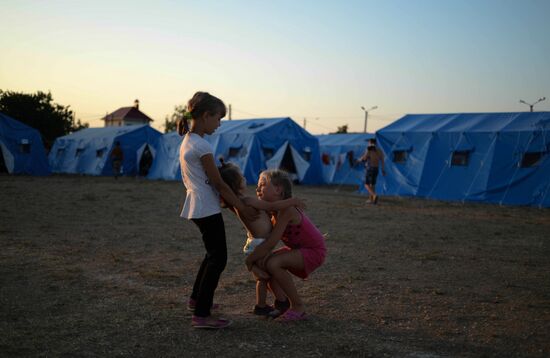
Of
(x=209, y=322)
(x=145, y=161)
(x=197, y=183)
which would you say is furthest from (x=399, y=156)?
(x=145, y=161)

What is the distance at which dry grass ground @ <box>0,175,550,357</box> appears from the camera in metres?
3.23

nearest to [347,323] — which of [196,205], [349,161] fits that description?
[196,205]

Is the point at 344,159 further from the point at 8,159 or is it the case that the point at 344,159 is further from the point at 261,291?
the point at 261,291

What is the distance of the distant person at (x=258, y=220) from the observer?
143 inches

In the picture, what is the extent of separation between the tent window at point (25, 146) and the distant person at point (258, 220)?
2895cm

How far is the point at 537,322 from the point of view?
12.3 feet

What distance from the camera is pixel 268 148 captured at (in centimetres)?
2592

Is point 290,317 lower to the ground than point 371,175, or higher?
lower

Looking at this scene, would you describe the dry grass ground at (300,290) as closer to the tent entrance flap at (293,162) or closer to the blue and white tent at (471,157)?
the blue and white tent at (471,157)

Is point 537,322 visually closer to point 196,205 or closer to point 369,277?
point 369,277

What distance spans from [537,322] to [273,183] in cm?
237

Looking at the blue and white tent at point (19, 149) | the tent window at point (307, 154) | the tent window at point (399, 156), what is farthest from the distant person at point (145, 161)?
the tent window at point (399, 156)

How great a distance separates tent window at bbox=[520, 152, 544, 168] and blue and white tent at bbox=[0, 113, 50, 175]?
26.8m

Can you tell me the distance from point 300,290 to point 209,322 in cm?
153
